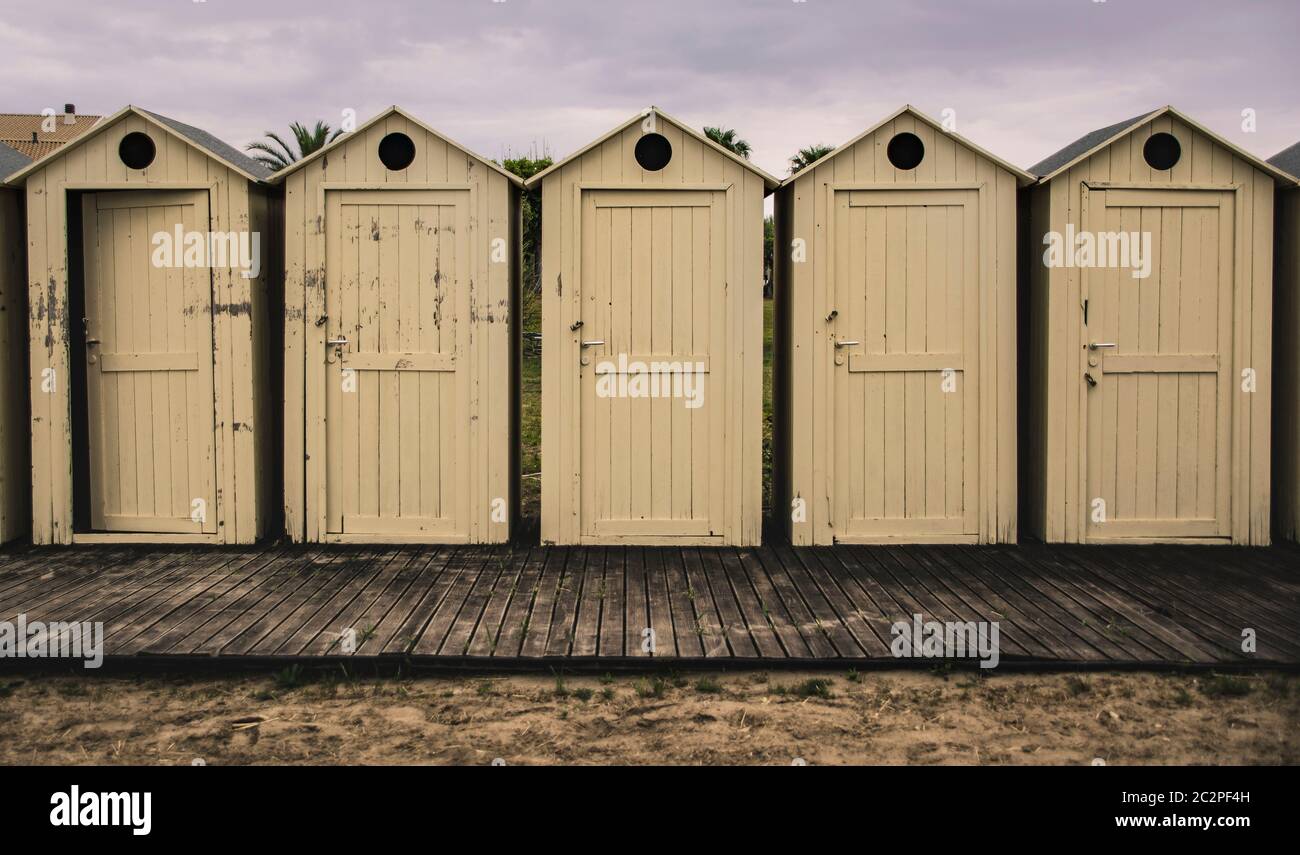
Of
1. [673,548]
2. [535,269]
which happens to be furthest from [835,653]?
[535,269]

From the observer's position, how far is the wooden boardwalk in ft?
14.2

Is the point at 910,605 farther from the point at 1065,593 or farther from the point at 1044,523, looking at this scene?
the point at 1044,523

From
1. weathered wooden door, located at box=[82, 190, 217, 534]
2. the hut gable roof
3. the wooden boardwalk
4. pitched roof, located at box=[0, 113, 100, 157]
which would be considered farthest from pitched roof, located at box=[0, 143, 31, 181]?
pitched roof, located at box=[0, 113, 100, 157]

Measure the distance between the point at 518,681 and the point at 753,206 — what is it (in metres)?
3.46

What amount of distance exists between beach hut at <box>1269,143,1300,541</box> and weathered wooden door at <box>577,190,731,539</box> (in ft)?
11.9

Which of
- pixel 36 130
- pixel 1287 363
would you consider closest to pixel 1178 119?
pixel 1287 363

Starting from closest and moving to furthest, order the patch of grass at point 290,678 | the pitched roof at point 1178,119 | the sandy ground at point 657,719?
1. the sandy ground at point 657,719
2. the patch of grass at point 290,678
3. the pitched roof at point 1178,119

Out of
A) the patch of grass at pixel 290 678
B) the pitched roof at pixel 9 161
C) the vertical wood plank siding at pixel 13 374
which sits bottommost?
the patch of grass at pixel 290 678

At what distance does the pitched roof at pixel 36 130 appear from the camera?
28953 mm

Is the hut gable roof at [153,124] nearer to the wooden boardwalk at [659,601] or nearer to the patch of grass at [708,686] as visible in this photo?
Answer: the wooden boardwalk at [659,601]

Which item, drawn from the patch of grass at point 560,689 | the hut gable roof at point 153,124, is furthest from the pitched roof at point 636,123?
the patch of grass at point 560,689

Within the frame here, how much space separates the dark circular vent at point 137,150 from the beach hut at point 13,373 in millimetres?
801

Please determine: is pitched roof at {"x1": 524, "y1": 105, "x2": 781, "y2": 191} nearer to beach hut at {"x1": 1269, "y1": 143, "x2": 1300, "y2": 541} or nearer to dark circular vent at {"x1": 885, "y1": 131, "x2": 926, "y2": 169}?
dark circular vent at {"x1": 885, "y1": 131, "x2": 926, "y2": 169}

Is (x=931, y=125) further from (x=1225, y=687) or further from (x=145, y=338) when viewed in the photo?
(x=145, y=338)
